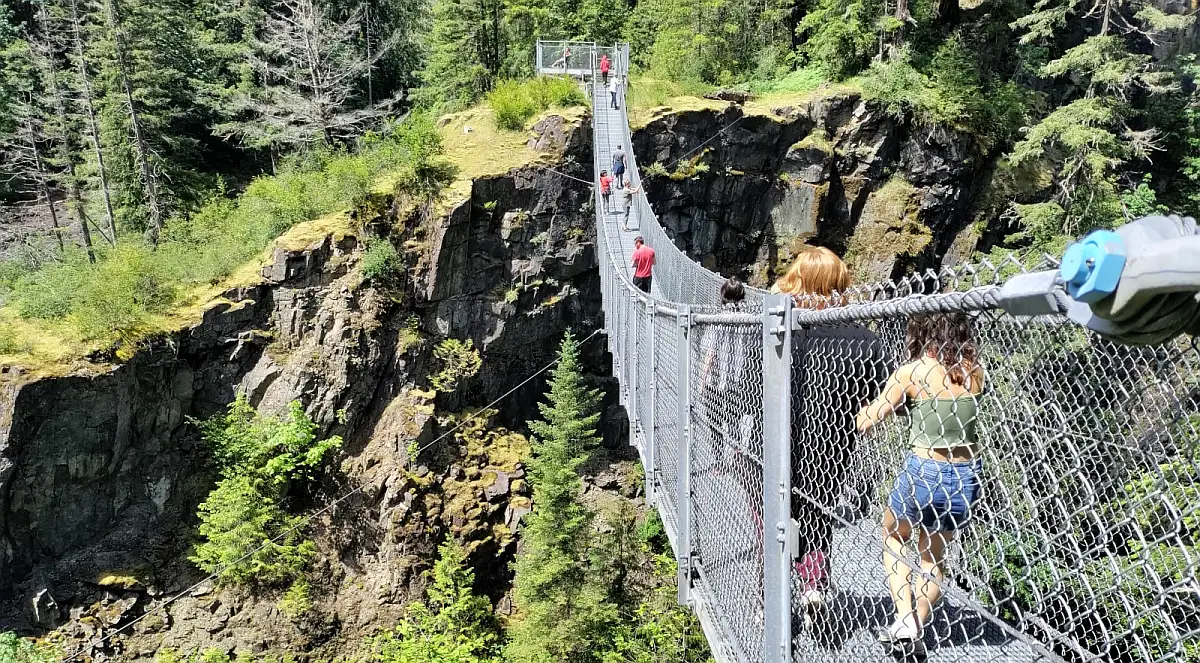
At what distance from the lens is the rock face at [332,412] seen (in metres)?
8.24

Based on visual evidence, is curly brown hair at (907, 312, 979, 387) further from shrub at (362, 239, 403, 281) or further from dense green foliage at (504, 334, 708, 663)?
shrub at (362, 239, 403, 281)

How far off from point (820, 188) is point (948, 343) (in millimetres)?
12376

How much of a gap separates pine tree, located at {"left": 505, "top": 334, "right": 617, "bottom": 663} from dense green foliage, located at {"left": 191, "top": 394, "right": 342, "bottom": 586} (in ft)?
10.2

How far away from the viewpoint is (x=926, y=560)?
4.66 feet

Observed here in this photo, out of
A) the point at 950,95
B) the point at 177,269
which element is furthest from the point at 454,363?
the point at 950,95

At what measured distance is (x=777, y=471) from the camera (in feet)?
5.13

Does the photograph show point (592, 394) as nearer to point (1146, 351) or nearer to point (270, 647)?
point (270, 647)

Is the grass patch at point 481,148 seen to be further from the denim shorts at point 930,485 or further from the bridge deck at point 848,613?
the denim shorts at point 930,485

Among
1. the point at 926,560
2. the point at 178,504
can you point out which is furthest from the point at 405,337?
the point at 926,560

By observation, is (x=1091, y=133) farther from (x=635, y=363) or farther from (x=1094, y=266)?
(x=1094, y=266)

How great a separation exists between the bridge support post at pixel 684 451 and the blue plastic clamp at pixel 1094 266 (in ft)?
5.93

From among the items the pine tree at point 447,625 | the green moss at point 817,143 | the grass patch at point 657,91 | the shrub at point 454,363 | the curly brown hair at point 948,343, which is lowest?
the pine tree at point 447,625

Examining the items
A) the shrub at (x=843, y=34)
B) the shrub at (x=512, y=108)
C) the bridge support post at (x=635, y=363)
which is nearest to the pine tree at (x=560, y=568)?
the shrub at (x=512, y=108)

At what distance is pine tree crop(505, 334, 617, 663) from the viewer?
30.5 ft
